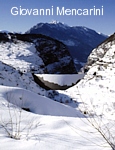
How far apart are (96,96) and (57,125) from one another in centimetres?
761

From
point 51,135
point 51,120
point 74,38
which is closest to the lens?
point 51,135

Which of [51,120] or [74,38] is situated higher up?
[74,38]

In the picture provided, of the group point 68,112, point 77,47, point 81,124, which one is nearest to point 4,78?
point 68,112

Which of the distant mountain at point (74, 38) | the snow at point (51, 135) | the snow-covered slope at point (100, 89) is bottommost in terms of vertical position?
the snow-covered slope at point (100, 89)

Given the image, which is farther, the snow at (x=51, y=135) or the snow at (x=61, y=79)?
the snow at (x=61, y=79)

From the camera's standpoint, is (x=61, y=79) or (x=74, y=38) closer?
(x=61, y=79)

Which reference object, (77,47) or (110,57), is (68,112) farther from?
(77,47)

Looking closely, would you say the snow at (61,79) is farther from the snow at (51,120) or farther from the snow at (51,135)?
the snow at (51,135)

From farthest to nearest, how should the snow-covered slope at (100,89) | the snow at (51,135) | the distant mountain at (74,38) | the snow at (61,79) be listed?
the distant mountain at (74,38) < the snow at (61,79) < the snow-covered slope at (100,89) < the snow at (51,135)

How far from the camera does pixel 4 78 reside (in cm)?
988

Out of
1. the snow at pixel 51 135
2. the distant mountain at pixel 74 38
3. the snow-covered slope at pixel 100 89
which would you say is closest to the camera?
the snow at pixel 51 135

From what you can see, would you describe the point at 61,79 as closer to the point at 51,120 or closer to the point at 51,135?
the point at 51,120

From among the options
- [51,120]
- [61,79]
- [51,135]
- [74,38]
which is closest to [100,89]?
[61,79]

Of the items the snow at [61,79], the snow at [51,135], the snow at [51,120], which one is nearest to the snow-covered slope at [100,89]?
the snow at [51,120]
